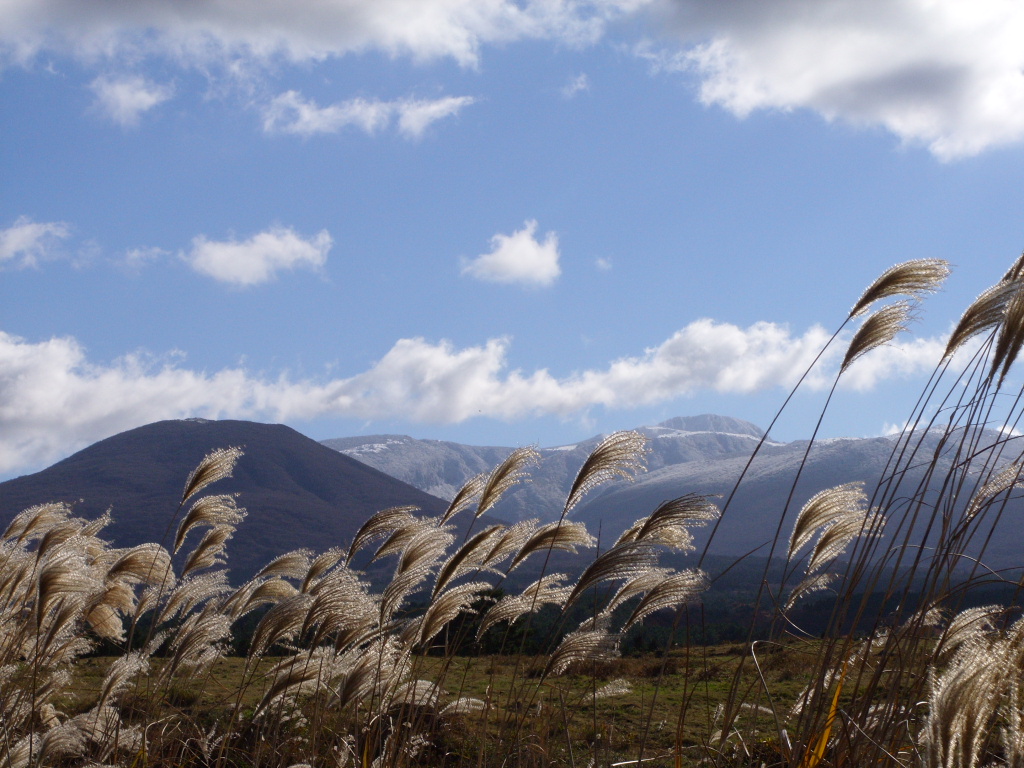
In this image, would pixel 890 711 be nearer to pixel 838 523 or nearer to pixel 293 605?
pixel 838 523

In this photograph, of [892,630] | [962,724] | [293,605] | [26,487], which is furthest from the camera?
[26,487]

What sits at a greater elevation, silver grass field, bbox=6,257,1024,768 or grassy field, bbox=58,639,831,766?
silver grass field, bbox=6,257,1024,768

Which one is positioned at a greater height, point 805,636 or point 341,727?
point 805,636

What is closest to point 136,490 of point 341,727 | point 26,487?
point 26,487

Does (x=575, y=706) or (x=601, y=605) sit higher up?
(x=601, y=605)

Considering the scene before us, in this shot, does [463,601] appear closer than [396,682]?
Yes

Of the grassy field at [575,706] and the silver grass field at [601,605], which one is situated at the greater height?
the silver grass field at [601,605]

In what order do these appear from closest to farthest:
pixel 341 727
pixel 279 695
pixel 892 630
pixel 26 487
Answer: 1. pixel 892 630
2. pixel 279 695
3. pixel 341 727
4. pixel 26 487

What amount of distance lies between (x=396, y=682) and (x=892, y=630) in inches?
79.0

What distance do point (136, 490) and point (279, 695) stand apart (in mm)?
205960

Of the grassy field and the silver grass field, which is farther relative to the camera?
the grassy field

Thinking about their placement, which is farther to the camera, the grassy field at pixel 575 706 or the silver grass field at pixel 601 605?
the grassy field at pixel 575 706

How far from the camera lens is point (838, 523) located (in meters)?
3.14

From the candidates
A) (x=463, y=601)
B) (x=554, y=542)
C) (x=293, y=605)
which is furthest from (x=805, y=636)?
(x=293, y=605)
